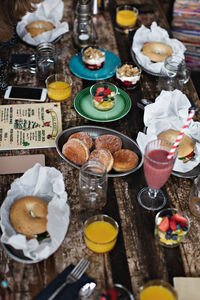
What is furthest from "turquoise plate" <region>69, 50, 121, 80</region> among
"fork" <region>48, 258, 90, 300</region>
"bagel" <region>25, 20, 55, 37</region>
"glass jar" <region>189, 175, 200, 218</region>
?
"fork" <region>48, 258, 90, 300</region>

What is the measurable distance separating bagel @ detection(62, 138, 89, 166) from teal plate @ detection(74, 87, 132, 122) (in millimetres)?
248

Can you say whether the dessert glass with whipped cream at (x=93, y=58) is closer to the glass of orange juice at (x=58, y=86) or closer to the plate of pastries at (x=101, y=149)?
the glass of orange juice at (x=58, y=86)

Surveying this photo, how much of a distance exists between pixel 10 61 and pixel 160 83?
829 mm

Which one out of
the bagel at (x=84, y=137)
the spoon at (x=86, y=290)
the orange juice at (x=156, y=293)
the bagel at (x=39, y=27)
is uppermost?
the bagel at (x=39, y=27)

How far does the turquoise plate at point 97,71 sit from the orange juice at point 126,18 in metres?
0.35

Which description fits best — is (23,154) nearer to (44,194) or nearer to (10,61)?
(44,194)

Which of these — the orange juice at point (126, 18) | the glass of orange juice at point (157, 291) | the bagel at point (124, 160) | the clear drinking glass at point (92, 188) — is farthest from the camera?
the orange juice at point (126, 18)

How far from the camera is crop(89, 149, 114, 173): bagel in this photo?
4.60 feet

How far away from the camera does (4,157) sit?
1.50 m

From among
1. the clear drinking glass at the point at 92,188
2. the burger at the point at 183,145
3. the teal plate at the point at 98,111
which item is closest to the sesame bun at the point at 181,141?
the burger at the point at 183,145

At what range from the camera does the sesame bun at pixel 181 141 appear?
58.2 inches

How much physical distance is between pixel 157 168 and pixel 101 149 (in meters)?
0.29

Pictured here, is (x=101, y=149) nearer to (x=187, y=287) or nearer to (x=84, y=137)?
(x=84, y=137)

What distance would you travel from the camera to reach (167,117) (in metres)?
1.63
